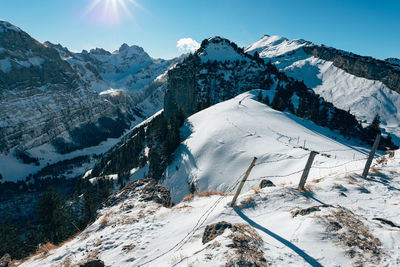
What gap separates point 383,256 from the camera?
6.44 meters

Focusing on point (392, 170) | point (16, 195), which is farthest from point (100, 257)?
point (16, 195)

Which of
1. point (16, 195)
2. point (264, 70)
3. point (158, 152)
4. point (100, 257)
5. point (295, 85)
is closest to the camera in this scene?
point (100, 257)

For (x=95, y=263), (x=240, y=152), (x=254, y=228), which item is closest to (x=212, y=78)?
(x=240, y=152)

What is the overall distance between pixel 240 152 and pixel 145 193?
2001 cm

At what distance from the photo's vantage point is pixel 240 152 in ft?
107

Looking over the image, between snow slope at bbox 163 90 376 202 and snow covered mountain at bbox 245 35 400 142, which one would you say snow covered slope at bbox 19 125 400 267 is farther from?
snow covered mountain at bbox 245 35 400 142

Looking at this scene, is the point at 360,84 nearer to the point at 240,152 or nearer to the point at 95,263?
the point at 240,152

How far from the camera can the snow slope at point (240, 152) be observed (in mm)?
26656

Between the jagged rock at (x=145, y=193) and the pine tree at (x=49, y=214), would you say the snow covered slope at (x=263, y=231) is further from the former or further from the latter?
the pine tree at (x=49, y=214)

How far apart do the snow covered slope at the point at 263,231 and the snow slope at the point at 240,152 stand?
1055 cm

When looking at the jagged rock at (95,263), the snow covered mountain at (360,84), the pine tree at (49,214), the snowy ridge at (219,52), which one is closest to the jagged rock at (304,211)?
the jagged rock at (95,263)

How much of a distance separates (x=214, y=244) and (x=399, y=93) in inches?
7128

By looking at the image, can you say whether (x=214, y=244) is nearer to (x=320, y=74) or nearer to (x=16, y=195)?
(x=16, y=195)

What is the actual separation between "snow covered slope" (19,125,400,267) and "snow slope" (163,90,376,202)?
34.6 feet
